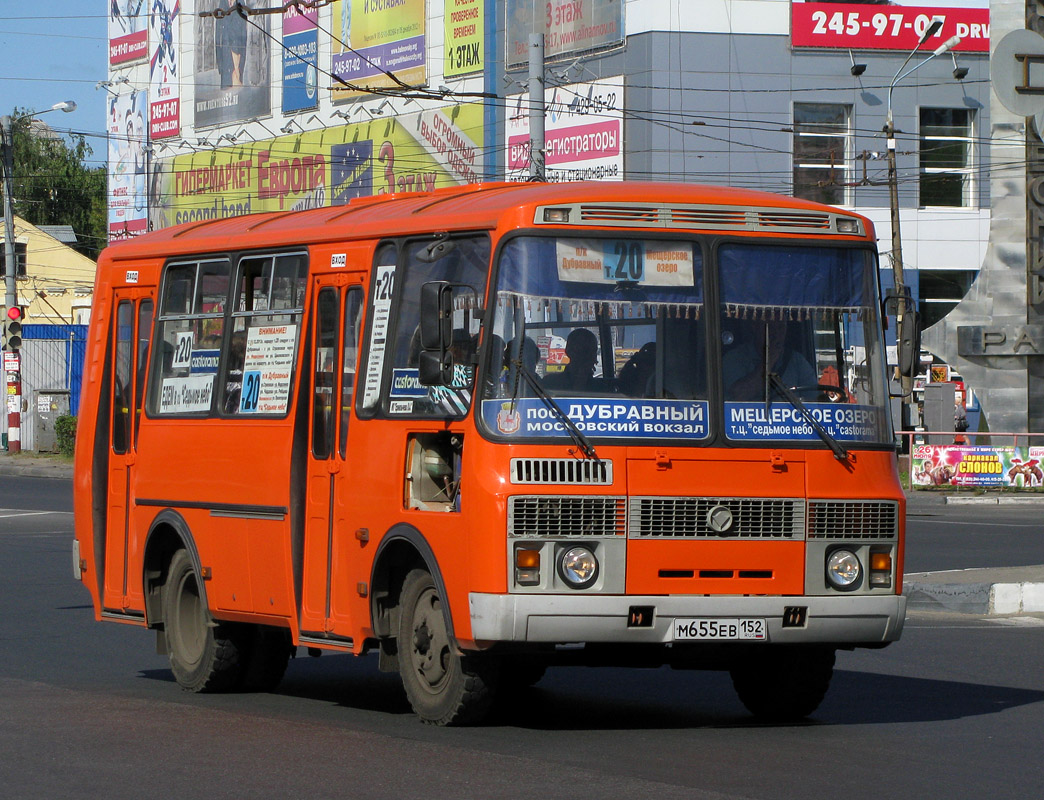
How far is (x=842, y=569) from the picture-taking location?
8.94 meters

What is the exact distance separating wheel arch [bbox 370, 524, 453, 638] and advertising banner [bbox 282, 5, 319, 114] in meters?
55.7

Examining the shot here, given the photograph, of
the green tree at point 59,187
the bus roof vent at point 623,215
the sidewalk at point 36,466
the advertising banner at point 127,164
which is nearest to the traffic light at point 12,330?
the sidewalk at point 36,466

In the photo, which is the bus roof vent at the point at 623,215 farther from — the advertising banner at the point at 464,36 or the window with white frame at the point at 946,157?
the advertising banner at the point at 464,36

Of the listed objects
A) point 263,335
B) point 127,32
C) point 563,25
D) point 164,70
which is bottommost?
point 263,335

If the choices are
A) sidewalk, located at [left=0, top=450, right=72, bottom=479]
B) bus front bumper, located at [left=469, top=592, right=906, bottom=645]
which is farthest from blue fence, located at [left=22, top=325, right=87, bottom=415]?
bus front bumper, located at [left=469, top=592, right=906, bottom=645]

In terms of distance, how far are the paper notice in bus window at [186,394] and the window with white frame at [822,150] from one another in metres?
40.3

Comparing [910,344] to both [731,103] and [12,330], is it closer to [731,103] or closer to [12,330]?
[731,103]

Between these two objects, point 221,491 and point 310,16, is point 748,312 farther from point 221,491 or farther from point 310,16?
point 310,16

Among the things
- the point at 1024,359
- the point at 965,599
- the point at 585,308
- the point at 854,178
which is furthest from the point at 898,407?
the point at 585,308

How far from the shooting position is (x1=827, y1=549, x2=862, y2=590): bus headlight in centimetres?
891

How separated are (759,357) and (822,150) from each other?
42648 millimetres

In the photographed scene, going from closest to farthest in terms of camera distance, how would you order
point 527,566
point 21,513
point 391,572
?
point 527,566, point 391,572, point 21,513

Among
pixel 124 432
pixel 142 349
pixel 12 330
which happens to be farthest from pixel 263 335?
pixel 12 330

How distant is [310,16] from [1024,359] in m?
35.6
